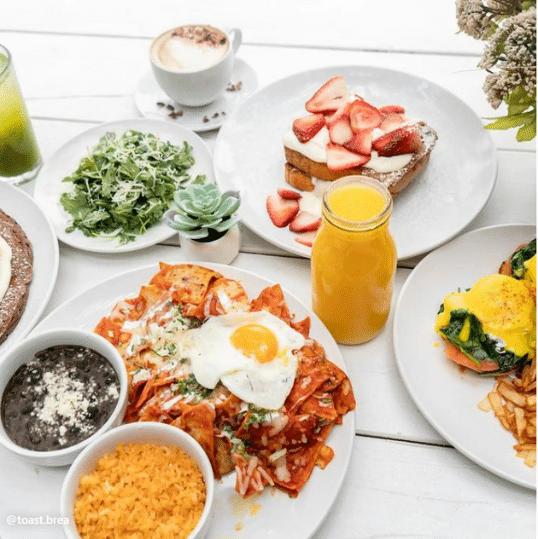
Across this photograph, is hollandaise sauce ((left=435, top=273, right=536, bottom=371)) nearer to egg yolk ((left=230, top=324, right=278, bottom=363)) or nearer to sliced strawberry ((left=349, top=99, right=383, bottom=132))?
egg yolk ((left=230, top=324, right=278, bottom=363))

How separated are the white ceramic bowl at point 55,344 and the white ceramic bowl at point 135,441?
0.11 feet

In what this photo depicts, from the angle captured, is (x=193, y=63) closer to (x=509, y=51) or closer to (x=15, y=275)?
(x=15, y=275)

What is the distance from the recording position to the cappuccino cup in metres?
2.20

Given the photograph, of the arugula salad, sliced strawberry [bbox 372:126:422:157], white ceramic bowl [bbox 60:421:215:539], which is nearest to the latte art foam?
the arugula salad

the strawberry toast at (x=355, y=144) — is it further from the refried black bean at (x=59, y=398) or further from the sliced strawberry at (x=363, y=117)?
the refried black bean at (x=59, y=398)

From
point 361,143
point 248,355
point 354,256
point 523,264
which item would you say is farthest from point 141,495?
point 361,143

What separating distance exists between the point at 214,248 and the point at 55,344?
51 centimetres

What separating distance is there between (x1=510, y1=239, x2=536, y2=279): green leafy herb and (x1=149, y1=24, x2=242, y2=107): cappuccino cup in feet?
3.76

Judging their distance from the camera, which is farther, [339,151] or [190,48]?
[190,48]

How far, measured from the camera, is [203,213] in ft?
5.93

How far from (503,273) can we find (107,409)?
105cm

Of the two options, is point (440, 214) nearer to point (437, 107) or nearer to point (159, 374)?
point (437, 107)

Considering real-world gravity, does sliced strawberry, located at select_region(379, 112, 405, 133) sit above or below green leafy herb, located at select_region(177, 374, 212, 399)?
above

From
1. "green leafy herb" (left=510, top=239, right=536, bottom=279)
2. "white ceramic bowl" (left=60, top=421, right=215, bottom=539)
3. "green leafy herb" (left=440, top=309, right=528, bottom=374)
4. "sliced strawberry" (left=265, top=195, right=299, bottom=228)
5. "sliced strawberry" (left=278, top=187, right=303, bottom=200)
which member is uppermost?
"green leafy herb" (left=510, top=239, right=536, bottom=279)
